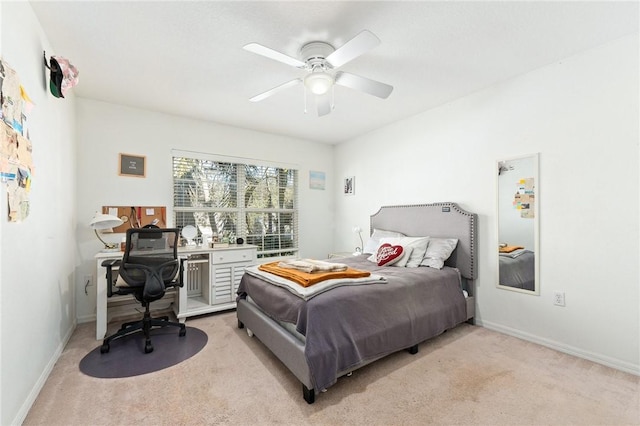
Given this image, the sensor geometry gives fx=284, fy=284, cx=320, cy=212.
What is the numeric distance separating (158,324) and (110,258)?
82 cm

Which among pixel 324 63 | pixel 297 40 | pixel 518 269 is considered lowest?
pixel 518 269

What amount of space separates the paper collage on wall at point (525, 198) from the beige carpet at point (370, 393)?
4.05ft

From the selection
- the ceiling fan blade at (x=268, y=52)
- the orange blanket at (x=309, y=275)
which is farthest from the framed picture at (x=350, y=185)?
the ceiling fan blade at (x=268, y=52)

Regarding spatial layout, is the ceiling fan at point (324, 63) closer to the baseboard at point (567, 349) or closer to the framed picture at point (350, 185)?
the framed picture at point (350, 185)

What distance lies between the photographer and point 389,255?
10.3 feet

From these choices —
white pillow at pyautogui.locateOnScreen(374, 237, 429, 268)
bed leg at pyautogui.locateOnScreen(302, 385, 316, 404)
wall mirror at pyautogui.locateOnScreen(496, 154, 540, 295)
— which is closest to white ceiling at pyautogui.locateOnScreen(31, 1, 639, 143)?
wall mirror at pyautogui.locateOnScreen(496, 154, 540, 295)

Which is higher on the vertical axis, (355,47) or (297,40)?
(297,40)

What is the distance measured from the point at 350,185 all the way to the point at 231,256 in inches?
92.3

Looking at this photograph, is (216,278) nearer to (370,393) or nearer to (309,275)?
(309,275)

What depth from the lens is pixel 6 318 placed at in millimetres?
1482

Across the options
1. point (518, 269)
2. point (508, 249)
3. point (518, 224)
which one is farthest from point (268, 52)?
point (518, 269)

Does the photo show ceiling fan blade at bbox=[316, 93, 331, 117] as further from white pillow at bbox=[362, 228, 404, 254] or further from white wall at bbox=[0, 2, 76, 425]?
white wall at bbox=[0, 2, 76, 425]

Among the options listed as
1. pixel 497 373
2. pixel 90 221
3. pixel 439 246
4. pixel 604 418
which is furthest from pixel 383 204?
pixel 90 221

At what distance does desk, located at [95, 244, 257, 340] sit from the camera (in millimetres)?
3297
